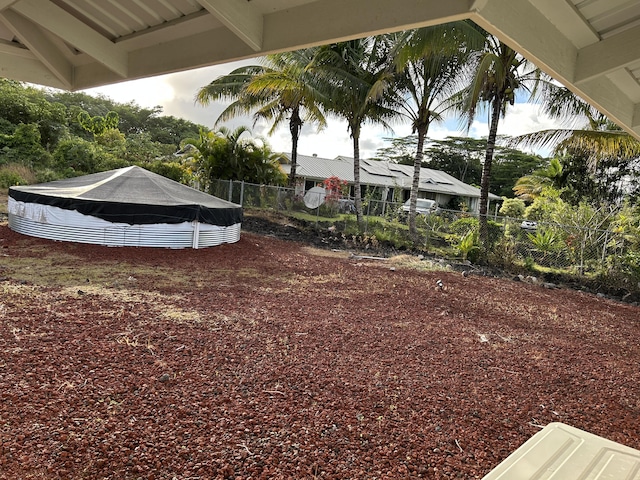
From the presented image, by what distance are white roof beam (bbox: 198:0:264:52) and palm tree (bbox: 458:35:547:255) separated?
917 cm

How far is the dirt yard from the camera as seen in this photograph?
7.86 feet

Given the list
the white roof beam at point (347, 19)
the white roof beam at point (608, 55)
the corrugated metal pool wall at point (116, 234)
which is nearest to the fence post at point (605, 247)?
the white roof beam at point (608, 55)

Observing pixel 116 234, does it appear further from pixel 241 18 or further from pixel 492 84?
pixel 492 84

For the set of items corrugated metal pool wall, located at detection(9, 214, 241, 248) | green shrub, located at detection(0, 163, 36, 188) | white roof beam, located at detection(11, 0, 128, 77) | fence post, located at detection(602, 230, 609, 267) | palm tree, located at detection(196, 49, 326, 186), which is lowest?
corrugated metal pool wall, located at detection(9, 214, 241, 248)

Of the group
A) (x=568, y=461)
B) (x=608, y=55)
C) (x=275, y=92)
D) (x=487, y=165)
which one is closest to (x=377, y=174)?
(x=275, y=92)

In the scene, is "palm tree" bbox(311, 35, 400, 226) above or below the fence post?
above

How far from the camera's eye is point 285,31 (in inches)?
100

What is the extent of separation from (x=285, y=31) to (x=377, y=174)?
28630mm

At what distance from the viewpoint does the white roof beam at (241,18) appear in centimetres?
233

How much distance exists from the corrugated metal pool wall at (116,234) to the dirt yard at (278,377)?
140cm

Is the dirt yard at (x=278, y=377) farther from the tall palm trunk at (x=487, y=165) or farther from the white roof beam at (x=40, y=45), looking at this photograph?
the tall palm trunk at (x=487, y=165)

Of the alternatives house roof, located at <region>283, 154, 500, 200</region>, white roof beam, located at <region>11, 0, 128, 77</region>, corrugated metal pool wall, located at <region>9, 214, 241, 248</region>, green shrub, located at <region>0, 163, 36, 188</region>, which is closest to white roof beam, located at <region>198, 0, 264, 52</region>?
white roof beam, located at <region>11, 0, 128, 77</region>

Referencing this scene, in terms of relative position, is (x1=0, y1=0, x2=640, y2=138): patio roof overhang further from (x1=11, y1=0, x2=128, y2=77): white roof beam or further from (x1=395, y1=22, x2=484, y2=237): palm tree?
(x1=395, y1=22, x2=484, y2=237): palm tree

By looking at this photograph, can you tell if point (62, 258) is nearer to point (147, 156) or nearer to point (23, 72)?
point (23, 72)
